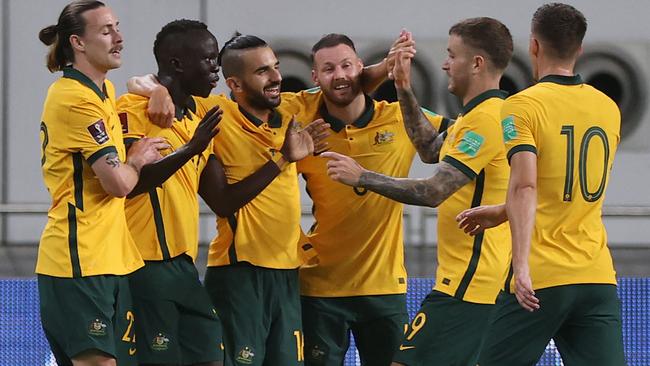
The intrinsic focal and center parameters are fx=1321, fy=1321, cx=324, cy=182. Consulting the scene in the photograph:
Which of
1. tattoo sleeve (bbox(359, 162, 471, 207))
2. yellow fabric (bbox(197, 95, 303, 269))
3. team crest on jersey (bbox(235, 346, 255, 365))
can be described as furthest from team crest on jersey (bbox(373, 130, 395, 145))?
team crest on jersey (bbox(235, 346, 255, 365))

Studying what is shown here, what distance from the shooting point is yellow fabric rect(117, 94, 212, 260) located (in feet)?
19.5

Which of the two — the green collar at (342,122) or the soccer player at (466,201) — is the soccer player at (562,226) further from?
the green collar at (342,122)

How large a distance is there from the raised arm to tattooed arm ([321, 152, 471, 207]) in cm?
52

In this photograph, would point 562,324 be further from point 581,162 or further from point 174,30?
point 174,30

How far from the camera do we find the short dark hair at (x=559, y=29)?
5141 millimetres

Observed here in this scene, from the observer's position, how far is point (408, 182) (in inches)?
218

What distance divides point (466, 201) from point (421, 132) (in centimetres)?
58

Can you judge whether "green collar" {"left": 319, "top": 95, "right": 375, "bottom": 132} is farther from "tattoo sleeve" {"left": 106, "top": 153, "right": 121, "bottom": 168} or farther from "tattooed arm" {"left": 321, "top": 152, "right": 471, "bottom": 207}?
"tattoo sleeve" {"left": 106, "top": 153, "right": 121, "bottom": 168}

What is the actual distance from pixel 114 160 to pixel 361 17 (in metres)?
5.73

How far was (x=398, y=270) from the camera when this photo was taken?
6.35m

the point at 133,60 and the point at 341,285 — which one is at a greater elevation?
the point at 133,60

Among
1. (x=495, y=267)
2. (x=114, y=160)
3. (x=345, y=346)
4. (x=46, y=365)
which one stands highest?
(x=114, y=160)

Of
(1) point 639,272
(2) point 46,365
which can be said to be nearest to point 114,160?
(2) point 46,365

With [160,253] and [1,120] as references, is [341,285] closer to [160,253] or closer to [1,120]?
[160,253]
